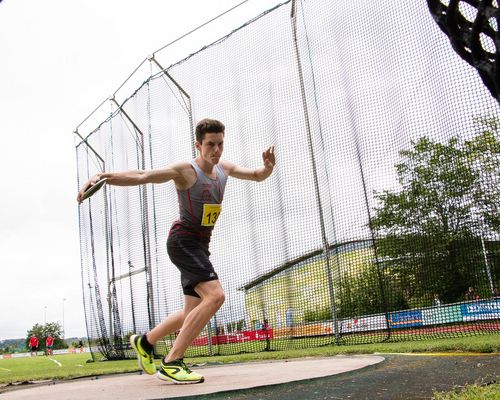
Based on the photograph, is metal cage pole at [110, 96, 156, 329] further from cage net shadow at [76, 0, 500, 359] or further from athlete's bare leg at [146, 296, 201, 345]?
athlete's bare leg at [146, 296, 201, 345]

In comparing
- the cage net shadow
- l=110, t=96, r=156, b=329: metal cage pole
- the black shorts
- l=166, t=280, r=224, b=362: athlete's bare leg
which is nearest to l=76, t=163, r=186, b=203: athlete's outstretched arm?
the black shorts

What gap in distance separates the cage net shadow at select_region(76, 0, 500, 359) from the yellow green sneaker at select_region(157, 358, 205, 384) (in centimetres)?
305

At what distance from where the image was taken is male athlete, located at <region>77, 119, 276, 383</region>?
274 cm

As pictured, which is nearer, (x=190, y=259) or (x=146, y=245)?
(x=190, y=259)

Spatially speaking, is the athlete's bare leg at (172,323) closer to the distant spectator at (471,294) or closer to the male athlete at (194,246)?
the male athlete at (194,246)

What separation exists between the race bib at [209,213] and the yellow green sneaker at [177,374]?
80 cm

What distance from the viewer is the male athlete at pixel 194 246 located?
274 cm

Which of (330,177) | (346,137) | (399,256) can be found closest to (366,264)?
(399,256)

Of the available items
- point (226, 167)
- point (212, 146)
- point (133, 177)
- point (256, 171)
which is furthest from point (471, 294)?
point (133, 177)

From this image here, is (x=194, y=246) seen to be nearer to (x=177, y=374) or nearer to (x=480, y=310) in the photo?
(x=177, y=374)

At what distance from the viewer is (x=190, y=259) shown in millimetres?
2844

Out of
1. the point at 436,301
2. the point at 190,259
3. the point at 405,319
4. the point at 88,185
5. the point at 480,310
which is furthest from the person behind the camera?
the point at 405,319

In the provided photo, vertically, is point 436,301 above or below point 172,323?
below

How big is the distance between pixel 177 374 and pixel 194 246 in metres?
0.72
